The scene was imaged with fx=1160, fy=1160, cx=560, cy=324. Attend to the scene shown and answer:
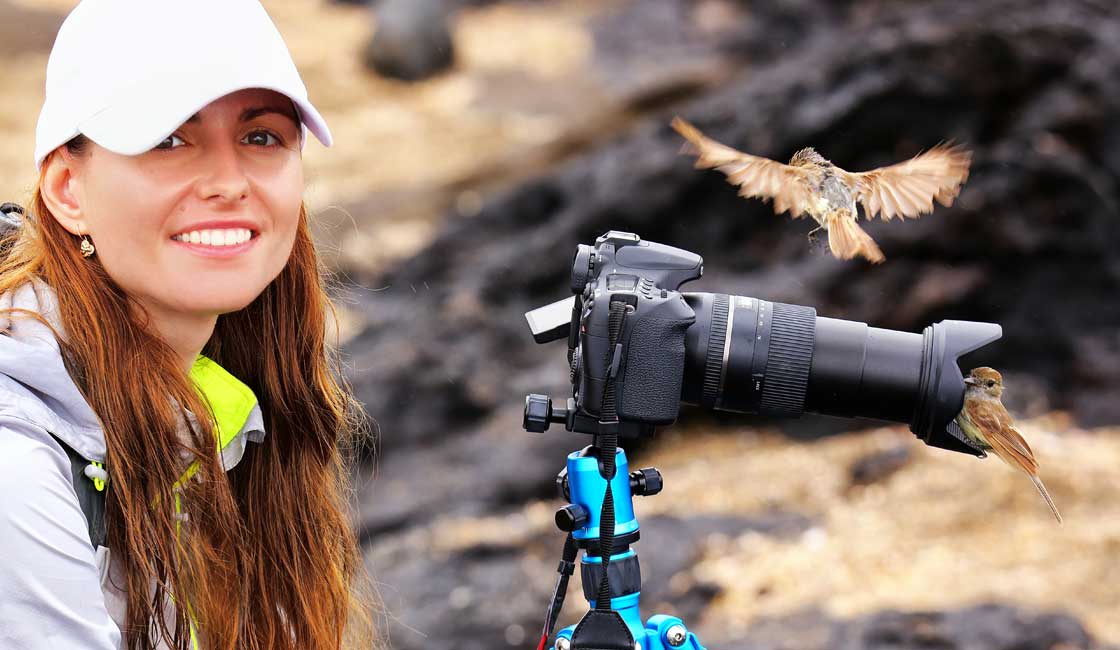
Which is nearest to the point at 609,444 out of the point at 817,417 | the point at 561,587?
the point at 561,587

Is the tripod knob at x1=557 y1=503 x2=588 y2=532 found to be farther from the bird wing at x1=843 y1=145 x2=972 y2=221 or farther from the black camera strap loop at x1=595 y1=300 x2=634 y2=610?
the bird wing at x1=843 y1=145 x2=972 y2=221

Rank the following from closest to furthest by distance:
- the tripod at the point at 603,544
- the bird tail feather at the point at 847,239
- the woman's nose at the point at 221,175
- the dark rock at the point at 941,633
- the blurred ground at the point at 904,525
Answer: the woman's nose at the point at 221,175
the tripod at the point at 603,544
the bird tail feather at the point at 847,239
the dark rock at the point at 941,633
the blurred ground at the point at 904,525

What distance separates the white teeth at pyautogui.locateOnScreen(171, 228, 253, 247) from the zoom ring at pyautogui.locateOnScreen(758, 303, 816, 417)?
753 millimetres

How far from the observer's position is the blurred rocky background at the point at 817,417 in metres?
3.88

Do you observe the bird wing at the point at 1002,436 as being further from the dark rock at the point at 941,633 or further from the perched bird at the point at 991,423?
the dark rock at the point at 941,633

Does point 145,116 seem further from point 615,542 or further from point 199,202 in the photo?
point 615,542

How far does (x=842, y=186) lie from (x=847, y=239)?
118mm

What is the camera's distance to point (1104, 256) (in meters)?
5.04

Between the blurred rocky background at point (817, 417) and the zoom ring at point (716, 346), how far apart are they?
6.91 ft

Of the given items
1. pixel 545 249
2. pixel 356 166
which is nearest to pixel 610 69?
pixel 356 166

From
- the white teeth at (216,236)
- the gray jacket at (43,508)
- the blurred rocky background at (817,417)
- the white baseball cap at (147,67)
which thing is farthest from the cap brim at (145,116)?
the blurred rocky background at (817,417)

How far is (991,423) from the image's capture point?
64.1 inches

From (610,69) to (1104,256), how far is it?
603cm

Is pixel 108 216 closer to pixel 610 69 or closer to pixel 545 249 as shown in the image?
pixel 545 249
